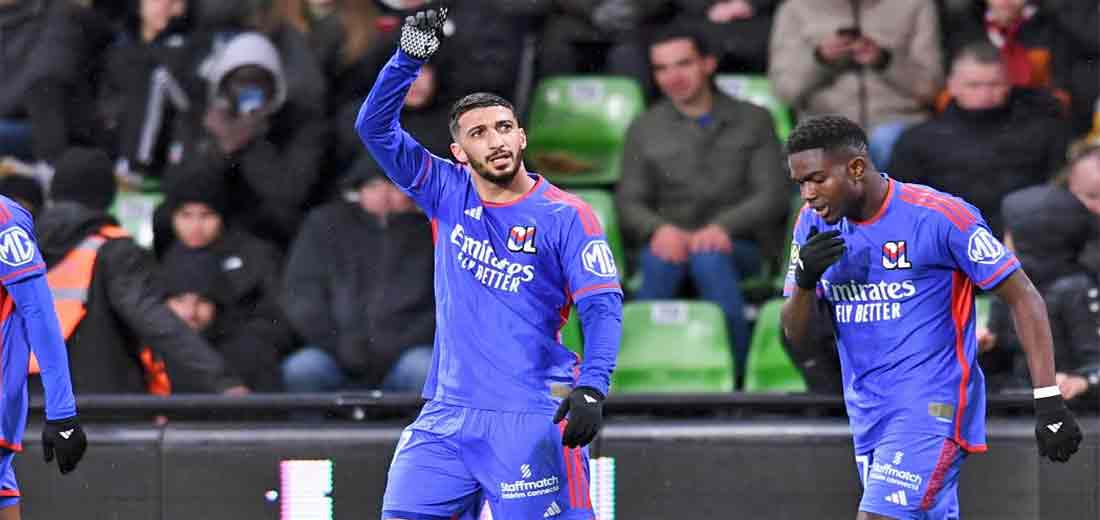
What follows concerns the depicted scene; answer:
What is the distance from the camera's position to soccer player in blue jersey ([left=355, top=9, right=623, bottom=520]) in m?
Answer: 5.77

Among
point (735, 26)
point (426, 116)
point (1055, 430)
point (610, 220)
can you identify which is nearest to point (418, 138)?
point (426, 116)

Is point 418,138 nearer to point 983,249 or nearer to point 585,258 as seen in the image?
point 585,258

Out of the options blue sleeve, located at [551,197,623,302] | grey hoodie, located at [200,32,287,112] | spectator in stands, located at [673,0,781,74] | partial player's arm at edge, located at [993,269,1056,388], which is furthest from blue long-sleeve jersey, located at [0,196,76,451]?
spectator in stands, located at [673,0,781,74]

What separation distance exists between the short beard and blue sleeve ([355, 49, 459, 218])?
0.64 ft

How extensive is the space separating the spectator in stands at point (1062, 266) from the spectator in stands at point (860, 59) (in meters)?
1.32

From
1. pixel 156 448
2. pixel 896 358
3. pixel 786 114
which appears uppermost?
pixel 786 114

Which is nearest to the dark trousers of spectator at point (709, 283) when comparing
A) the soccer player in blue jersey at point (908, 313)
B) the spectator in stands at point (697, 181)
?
the spectator in stands at point (697, 181)

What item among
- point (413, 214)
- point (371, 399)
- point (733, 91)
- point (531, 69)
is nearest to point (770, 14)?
point (733, 91)

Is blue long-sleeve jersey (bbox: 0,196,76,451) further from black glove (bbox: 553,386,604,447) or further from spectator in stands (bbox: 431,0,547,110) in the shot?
spectator in stands (bbox: 431,0,547,110)

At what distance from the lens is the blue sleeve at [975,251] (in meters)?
5.79

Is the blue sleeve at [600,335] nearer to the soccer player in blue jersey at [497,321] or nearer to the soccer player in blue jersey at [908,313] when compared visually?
the soccer player in blue jersey at [497,321]

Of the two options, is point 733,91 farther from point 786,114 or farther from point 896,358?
point 896,358

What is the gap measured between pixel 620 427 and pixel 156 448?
1.83m

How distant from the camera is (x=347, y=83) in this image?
938 cm
